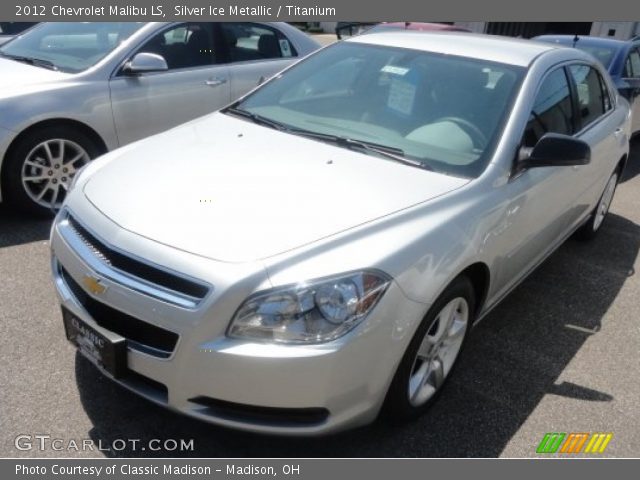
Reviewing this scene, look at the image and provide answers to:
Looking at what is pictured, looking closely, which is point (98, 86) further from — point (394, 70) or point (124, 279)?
point (124, 279)

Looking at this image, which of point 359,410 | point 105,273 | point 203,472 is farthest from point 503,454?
point 105,273

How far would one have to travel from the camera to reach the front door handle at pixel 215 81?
505cm

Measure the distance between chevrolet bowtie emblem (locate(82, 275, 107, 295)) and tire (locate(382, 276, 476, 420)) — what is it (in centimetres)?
116

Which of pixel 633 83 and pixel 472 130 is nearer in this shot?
pixel 472 130

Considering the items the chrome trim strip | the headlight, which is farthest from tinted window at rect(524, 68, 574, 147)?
the chrome trim strip

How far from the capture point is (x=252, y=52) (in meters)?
5.46

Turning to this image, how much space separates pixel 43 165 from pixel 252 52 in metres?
2.20

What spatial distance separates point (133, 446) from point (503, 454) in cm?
157

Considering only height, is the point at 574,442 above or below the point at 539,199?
below

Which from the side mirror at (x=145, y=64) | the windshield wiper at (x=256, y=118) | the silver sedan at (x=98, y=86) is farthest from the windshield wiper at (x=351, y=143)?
the silver sedan at (x=98, y=86)

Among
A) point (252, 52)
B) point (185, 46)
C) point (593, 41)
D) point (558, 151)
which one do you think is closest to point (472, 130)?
point (558, 151)

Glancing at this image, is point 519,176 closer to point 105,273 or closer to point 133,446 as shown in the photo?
point 105,273

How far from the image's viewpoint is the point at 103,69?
4453 mm

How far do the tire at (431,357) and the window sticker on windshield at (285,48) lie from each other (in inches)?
148
